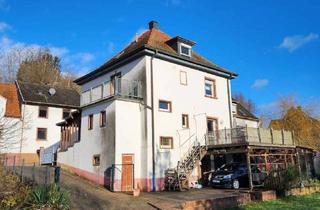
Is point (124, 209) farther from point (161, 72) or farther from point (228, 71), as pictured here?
point (228, 71)

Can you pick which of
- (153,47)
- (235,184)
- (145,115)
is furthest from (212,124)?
(153,47)

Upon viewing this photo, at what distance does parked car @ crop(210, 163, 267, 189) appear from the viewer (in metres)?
20.8

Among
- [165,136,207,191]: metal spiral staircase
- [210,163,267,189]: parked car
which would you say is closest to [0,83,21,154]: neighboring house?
[165,136,207,191]: metal spiral staircase

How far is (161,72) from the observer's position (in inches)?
899

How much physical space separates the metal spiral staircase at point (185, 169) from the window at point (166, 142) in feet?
4.60

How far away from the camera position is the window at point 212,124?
2584cm

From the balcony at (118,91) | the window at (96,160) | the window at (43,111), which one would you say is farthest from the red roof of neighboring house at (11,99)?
the window at (96,160)

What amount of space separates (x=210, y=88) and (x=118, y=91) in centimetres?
866

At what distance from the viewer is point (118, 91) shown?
2189 centimetres

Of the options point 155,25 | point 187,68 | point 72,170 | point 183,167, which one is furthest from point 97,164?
point 155,25

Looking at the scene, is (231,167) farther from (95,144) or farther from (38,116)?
(38,116)

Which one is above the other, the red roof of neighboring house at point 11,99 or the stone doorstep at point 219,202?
the red roof of neighboring house at point 11,99

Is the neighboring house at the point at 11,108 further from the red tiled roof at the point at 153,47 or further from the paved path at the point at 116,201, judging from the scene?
the paved path at the point at 116,201

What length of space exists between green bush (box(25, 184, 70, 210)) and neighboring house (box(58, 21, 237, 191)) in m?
6.55
